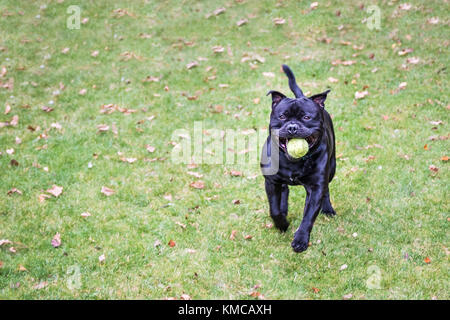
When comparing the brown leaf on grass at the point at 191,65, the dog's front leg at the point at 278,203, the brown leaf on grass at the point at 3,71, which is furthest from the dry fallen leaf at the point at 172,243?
the brown leaf on grass at the point at 3,71

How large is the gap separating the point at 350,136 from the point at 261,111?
1.76m

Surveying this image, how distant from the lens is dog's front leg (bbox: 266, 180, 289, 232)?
496 centimetres

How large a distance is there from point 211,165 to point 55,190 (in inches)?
88.9

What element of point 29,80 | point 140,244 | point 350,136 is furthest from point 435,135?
point 29,80

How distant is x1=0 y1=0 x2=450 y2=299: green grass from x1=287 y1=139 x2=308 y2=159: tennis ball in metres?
1.26

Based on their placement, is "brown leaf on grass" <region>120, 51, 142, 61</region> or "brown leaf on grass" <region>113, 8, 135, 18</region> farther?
"brown leaf on grass" <region>113, 8, 135, 18</region>

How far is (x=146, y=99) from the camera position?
9.38m

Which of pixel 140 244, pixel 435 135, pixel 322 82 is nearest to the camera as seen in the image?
pixel 140 244

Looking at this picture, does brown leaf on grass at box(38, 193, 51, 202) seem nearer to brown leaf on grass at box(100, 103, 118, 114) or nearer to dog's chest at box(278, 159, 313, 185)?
brown leaf on grass at box(100, 103, 118, 114)

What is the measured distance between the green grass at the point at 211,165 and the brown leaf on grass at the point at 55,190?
0.17 m

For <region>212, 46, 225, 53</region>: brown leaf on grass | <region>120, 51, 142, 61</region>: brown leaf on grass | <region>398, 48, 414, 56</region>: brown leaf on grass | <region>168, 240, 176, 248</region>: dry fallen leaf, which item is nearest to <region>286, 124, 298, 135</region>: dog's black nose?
<region>168, 240, 176, 248</region>: dry fallen leaf
